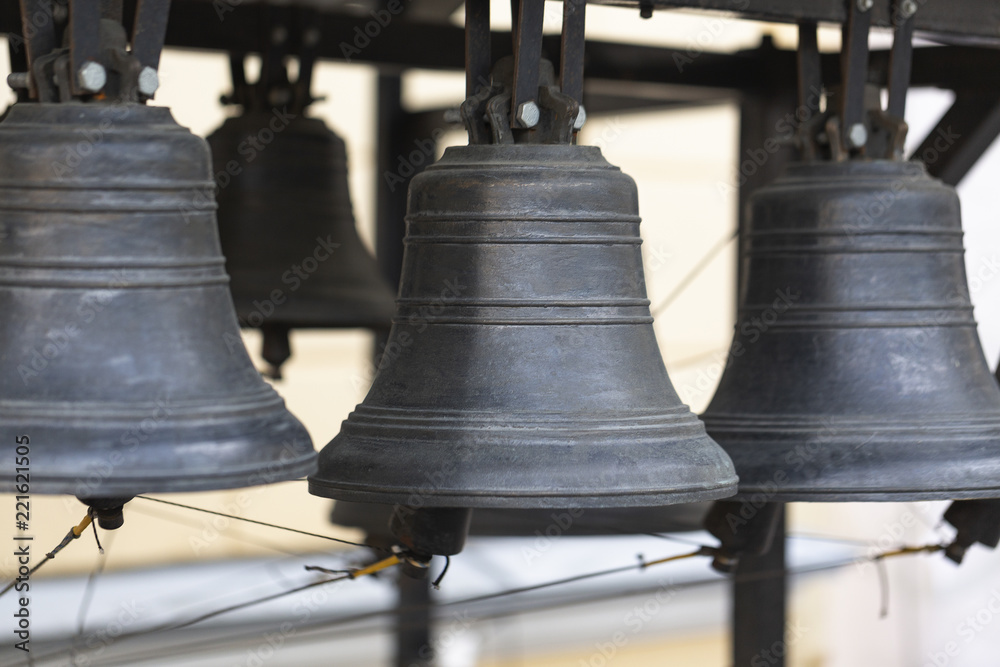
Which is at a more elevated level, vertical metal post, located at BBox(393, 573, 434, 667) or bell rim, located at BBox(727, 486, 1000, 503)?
bell rim, located at BBox(727, 486, 1000, 503)

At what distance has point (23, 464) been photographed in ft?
3.36

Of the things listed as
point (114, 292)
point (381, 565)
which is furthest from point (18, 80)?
point (381, 565)

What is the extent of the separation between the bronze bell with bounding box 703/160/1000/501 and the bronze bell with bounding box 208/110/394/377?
799 millimetres

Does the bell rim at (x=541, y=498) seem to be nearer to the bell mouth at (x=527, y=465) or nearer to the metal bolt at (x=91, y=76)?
the bell mouth at (x=527, y=465)

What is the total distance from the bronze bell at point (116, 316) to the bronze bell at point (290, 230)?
42.4 inches

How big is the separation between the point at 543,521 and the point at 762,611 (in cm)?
60

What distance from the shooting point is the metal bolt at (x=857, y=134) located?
1.59m

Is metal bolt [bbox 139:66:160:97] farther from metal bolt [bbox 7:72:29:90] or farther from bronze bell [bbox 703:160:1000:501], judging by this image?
bronze bell [bbox 703:160:1000:501]

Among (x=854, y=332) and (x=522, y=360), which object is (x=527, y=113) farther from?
(x=854, y=332)

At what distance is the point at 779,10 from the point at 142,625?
3.24 meters

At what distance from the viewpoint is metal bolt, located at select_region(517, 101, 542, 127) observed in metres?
1.30

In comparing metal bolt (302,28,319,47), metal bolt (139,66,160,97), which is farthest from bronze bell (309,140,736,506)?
metal bolt (302,28,319,47)

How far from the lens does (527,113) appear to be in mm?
1305

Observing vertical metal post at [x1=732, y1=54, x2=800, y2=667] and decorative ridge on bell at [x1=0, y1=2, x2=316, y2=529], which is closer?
decorative ridge on bell at [x1=0, y1=2, x2=316, y2=529]
